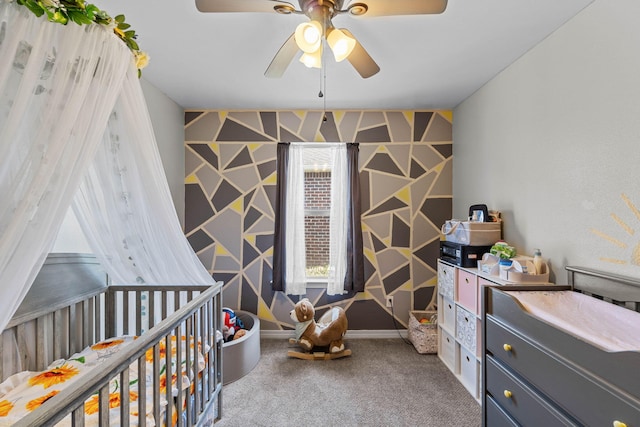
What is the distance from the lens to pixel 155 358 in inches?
48.8

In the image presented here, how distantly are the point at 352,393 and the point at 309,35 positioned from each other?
2.35 m

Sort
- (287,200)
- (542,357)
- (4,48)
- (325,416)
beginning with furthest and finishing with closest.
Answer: (287,200) < (325,416) < (542,357) < (4,48)

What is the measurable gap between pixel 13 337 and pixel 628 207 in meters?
3.10

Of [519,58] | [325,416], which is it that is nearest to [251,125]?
[519,58]

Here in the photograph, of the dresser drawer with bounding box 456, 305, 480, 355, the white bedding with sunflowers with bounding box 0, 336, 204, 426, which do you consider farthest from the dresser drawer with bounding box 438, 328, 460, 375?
the white bedding with sunflowers with bounding box 0, 336, 204, 426

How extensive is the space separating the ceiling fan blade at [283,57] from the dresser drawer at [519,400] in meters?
1.89

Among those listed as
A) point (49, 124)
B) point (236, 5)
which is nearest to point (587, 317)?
point (236, 5)

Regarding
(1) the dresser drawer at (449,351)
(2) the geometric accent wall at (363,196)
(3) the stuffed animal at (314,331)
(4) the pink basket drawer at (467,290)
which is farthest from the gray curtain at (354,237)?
(4) the pink basket drawer at (467,290)

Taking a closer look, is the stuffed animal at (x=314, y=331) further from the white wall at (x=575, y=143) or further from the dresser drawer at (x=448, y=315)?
the white wall at (x=575, y=143)

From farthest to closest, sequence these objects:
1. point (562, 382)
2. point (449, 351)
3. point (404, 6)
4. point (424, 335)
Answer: point (424, 335)
point (449, 351)
point (404, 6)
point (562, 382)

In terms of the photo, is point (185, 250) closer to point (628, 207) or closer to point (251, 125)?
point (251, 125)

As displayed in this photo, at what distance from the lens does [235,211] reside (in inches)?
133

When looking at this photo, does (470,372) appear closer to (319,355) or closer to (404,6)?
(319,355)

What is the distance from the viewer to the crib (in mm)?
1054
